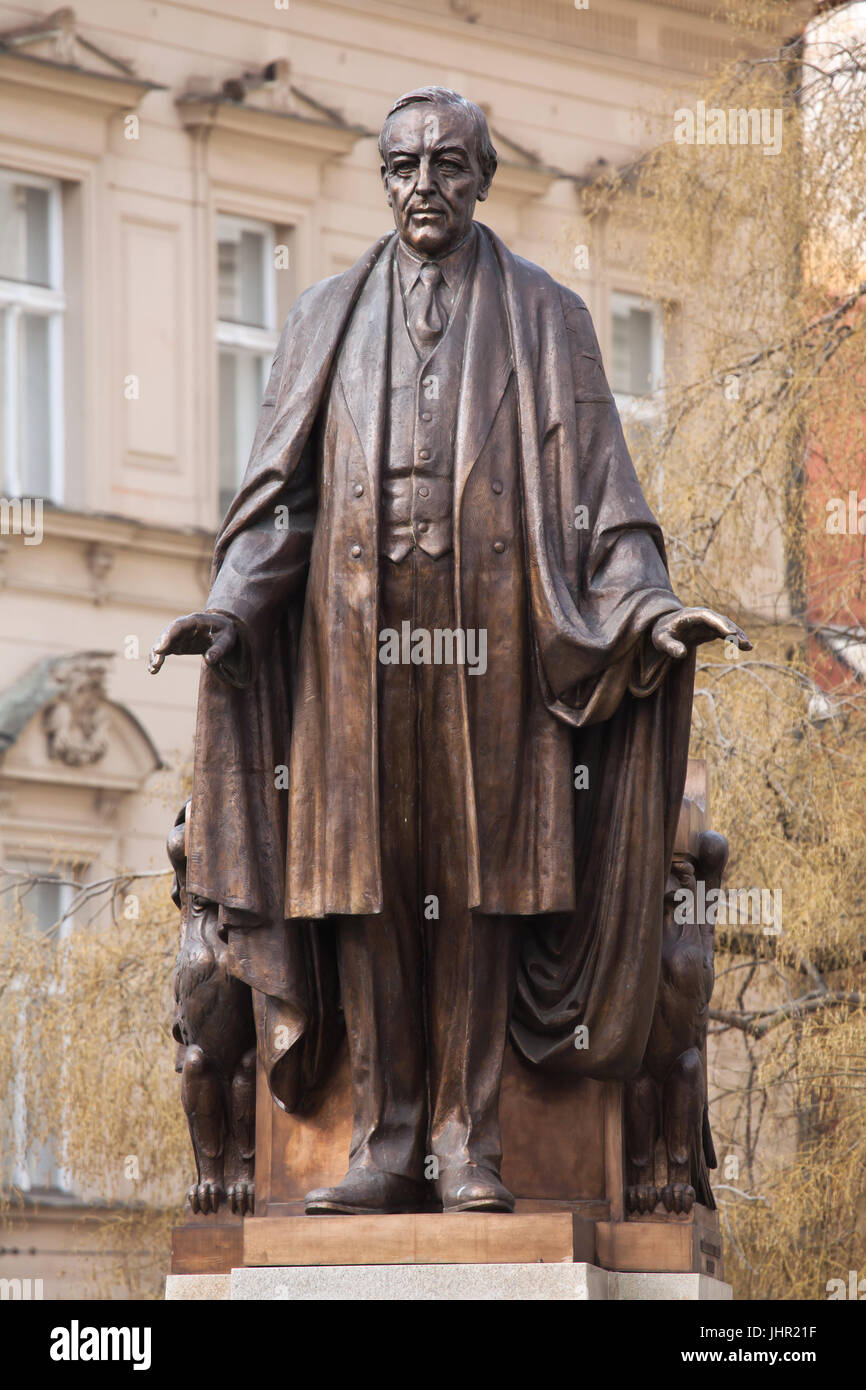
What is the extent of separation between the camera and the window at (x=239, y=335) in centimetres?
2595

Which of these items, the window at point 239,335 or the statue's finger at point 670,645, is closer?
the statue's finger at point 670,645

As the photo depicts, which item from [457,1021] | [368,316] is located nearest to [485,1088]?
[457,1021]

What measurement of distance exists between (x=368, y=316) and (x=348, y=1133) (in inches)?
72.6

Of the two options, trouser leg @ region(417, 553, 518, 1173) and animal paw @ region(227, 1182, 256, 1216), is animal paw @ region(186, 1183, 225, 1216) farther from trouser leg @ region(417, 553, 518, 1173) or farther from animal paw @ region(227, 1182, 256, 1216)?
trouser leg @ region(417, 553, 518, 1173)

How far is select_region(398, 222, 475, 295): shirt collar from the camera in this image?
7.96 meters

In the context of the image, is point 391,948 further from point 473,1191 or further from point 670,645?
point 670,645

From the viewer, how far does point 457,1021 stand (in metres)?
7.68

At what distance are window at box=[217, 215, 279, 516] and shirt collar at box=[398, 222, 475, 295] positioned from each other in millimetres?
17911

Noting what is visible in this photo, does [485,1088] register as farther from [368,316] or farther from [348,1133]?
[368,316]

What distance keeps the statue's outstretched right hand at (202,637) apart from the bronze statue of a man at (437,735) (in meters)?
0.01

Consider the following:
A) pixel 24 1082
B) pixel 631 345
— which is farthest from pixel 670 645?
pixel 631 345

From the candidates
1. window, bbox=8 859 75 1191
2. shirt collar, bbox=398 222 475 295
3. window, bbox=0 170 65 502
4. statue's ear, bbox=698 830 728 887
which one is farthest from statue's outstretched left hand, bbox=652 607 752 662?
window, bbox=0 170 65 502

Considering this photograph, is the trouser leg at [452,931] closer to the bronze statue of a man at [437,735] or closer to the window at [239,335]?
the bronze statue of a man at [437,735]

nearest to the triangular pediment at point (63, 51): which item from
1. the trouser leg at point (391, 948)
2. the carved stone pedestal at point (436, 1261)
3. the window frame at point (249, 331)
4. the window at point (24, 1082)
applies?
the window frame at point (249, 331)
